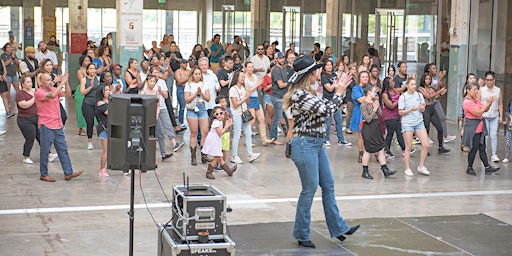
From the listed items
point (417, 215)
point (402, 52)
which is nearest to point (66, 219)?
point (417, 215)

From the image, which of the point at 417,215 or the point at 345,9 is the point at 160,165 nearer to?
the point at 417,215

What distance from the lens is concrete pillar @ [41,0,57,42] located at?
36375 millimetres

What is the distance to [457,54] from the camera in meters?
21.7

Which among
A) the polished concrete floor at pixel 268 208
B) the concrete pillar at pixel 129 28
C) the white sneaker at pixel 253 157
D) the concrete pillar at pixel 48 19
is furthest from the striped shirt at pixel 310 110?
the concrete pillar at pixel 48 19

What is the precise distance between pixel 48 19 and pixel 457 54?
2086cm

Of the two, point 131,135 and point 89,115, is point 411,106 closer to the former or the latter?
point 89,115

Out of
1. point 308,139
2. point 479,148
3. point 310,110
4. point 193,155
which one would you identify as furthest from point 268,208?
point 479,148

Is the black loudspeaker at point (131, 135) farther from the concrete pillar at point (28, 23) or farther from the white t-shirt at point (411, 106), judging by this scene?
the concrete pillar at point (28, 23)

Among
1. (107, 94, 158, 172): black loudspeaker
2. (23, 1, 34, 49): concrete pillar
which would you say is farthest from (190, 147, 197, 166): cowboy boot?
(23, 1, 34, 49): concrete pillar

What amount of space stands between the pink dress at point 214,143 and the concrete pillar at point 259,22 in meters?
22.2

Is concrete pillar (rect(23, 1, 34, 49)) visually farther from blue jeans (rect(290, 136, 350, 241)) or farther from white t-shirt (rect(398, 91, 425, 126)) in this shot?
blue jeans (rect(290, 136, 350, 241))

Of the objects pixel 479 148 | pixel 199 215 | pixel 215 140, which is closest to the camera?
pixel 199 215

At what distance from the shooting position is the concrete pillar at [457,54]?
21469mm

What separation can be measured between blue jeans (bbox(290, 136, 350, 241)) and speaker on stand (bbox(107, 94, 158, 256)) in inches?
60.9
